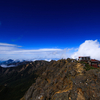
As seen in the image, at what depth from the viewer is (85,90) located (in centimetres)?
2570

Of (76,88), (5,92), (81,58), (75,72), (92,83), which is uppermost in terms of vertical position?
(81,58)

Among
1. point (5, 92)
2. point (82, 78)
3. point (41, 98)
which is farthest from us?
point (5, 92)

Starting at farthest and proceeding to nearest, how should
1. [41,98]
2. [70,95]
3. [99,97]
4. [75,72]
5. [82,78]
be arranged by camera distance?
[41,98], [75,72], [82,78], [70,95], [99,97]

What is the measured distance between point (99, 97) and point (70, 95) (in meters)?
10.3

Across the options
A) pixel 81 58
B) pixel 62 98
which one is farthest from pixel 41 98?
pixel 81 58

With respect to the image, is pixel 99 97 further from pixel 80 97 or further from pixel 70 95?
pixel 70 95

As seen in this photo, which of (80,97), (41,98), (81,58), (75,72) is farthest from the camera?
(81,58)

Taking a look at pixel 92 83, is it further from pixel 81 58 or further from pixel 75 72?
pixel 81 58

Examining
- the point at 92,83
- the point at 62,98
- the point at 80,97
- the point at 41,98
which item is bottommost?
the point at 41,98

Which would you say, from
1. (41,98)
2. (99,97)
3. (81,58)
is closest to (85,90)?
(99,97)

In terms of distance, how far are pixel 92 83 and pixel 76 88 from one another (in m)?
7.12

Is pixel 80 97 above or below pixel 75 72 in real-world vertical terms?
below

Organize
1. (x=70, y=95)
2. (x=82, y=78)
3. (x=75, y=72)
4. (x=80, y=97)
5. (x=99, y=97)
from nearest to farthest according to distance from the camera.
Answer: (x=99, y=97) → (x=80, y=97) → (x=70, y=95) → (x=82, y=78) → (x=75, y=72)

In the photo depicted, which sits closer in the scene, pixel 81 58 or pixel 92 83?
pixel 92 83
